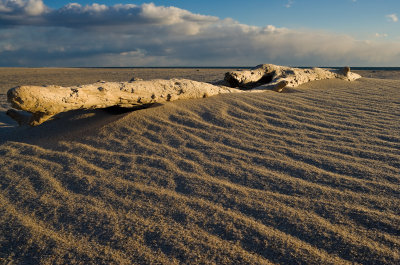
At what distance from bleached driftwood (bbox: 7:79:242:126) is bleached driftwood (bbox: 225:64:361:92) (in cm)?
156

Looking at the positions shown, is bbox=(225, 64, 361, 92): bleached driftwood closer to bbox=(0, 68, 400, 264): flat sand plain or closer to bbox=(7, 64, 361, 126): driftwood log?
bbox=(7, 64, 361, 126): driftwood log

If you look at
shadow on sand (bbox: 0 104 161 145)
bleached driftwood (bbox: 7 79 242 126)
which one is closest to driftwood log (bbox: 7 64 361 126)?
bleached driftwood (bbox: 7 79 242 126)

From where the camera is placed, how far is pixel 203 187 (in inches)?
86.1

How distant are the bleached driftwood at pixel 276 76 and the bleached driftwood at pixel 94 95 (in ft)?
5.12

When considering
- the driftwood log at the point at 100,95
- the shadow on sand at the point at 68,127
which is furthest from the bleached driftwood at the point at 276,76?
the shadow on sand at the point at 68,127

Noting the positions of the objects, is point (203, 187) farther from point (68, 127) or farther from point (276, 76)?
point (276, 76)

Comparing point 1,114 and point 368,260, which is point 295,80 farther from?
point 1,114

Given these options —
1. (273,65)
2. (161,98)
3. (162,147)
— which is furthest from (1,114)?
(273,65)

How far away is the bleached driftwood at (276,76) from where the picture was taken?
5469mm

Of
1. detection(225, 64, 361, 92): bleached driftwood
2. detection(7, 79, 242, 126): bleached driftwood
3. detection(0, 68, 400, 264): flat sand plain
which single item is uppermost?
detection(225, 64, 361, 92): bleached driftwood

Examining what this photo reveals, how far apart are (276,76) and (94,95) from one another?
3928 millimetres

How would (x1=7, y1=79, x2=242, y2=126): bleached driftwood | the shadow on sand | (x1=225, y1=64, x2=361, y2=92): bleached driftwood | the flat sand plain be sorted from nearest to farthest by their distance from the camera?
the flat sand plain
(x1=7, y1=79, x2=242, y2=126): bleached driftwood
the shadow on sand
(x1=225, y1=64, x2=361, y2=92): bleached driftwood

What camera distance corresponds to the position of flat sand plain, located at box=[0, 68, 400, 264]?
63.7 inches

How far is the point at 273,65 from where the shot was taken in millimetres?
6105
